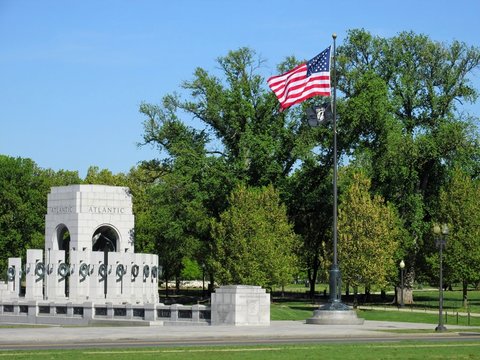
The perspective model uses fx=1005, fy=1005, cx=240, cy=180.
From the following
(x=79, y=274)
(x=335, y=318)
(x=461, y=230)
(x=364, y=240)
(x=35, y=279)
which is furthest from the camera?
(x=461, y=230)

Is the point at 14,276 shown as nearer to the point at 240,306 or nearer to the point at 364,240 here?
the point at 364,240

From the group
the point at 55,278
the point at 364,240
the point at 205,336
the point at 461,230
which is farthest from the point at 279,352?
the point at 461,230

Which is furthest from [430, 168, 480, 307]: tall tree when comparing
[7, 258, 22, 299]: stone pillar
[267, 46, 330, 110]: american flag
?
[7, 258, 22, 299]: stone pillar

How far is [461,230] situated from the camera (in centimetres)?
8006

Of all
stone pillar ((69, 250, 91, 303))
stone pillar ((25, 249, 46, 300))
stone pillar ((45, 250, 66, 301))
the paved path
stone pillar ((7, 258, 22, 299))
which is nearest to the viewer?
the paved path

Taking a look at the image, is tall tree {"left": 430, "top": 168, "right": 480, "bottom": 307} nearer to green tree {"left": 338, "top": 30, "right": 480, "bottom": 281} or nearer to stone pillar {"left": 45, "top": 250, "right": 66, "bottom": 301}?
green tree {"left": 338, "top": 30, "right": 480, "bottom": 281}

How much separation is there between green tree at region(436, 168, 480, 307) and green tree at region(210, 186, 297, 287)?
1230 centimetres

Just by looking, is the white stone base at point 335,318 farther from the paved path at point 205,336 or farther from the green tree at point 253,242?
the green tree at point 253,242

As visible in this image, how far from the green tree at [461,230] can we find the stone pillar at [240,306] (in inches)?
1303

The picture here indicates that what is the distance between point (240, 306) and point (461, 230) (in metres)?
35.2

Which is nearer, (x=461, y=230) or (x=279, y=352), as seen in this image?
(x=279, y=352)

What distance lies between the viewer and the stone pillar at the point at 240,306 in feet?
163

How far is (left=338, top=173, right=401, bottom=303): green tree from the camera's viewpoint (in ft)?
245

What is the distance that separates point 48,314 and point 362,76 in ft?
121
